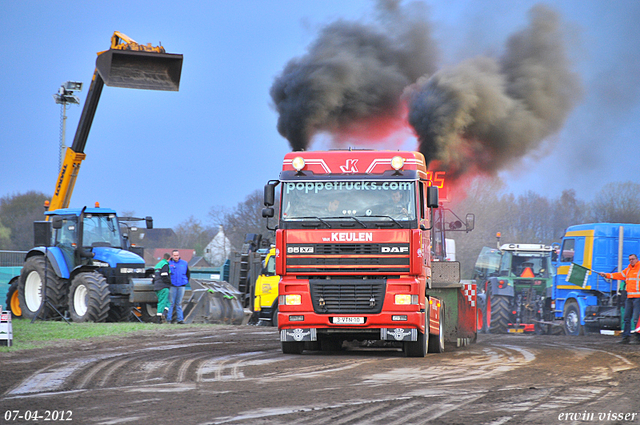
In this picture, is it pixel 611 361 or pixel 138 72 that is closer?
pixel 611 361

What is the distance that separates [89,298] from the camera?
19.0m

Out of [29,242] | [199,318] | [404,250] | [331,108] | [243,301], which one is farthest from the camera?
[29,242]

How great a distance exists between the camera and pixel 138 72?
65.7 ft

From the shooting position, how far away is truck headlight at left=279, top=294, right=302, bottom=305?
38.9 ft

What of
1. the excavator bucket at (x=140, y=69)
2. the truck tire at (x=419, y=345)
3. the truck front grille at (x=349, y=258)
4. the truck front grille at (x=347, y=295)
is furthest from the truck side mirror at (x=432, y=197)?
the excavator bucket at (x=140, y=69)

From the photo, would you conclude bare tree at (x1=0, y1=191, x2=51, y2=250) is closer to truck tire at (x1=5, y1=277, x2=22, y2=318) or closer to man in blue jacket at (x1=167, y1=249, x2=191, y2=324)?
truck tire at (x1=5, y1=277, x2=22, y2=318)

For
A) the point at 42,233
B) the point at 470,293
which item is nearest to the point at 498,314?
the point at 470,293

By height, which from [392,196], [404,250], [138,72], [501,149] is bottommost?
[404,250]

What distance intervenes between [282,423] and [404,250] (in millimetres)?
5528

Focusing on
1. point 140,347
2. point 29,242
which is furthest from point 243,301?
point 29,242

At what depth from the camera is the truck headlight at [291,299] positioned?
38.9ft

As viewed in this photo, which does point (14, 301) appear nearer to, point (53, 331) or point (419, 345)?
point (53, 331)

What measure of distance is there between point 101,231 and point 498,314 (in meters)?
11.2

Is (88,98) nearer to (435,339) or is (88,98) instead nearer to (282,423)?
(435,339)
